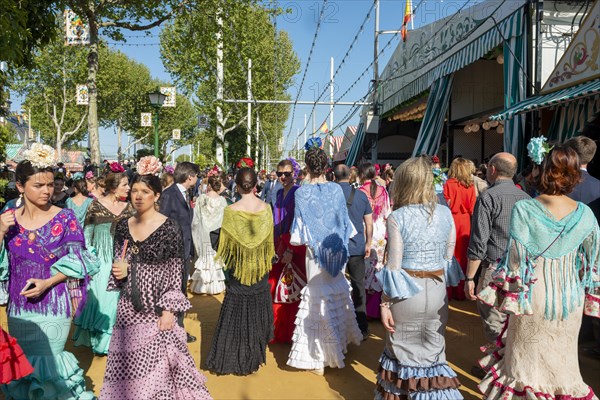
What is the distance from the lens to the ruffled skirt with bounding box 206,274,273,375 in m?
4.52

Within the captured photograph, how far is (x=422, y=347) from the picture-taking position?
10.5 ft

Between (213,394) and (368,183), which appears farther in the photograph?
(368,183)

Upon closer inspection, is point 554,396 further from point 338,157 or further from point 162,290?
point 338,157

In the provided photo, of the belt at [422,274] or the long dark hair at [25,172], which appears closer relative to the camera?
the belt at [422,274]

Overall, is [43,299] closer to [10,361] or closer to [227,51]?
[10,361]

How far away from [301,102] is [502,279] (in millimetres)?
16638

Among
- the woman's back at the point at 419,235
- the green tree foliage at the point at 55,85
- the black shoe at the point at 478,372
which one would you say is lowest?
the black shoe at the point at 478,372

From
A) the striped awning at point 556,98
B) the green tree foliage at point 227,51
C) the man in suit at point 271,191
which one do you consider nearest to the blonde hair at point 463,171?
the striped awning at point 556,98

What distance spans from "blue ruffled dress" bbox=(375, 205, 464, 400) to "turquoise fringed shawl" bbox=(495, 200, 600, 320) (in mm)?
479

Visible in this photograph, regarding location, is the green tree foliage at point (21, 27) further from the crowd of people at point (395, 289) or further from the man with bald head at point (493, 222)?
the man with bald head at point (493, 222)

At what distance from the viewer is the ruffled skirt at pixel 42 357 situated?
10.8ft

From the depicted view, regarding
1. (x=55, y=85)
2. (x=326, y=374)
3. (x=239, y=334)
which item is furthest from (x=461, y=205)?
(x=55, y=85)

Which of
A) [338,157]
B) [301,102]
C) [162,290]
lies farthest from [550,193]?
[338,157]

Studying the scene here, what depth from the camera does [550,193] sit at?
317cm
